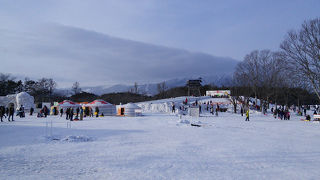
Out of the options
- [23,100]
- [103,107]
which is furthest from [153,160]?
[23,100]

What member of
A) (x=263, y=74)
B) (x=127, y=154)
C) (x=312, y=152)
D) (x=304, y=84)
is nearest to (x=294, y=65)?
(x=304, y=84)

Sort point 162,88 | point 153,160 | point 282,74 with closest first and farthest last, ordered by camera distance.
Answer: point 153,160
point 282,74
point 162,88

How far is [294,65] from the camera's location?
2566 centimetres

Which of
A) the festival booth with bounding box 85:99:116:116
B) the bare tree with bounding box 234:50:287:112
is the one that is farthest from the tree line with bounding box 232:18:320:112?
the festival booth with bounding box 85:99:116:116

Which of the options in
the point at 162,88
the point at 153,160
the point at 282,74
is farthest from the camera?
the point at 162,88

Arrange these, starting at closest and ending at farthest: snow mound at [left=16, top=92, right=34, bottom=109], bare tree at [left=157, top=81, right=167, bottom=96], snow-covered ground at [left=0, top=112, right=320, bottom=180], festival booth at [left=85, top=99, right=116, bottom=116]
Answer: snow-covered ground at [left=0, top=112, right=320, bottom=180]
festival booth at [left=85, top=99, right=116, bottom=116]
snow mound at [left=16, top=92, right=34, bottom=109]
bare tree at [left=157, top=81, right=167, bottom=96]

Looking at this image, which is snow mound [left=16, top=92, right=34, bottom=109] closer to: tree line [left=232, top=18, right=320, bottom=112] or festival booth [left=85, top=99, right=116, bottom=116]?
festival booth [left=85, top=99, right=116, bottom=116]

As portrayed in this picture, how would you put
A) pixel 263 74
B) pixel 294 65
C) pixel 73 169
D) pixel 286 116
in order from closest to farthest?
pixel 73 169, pixel 294 65, pixel 286 116, pixel 263 74

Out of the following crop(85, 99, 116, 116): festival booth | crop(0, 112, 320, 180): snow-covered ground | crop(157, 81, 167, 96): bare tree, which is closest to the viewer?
crop(0, 112, 320, 180): snow-covered ground

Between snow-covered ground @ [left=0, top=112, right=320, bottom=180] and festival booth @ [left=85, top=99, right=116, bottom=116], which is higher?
festival booth @ [left=85, top=99, right=116, bottom=116]

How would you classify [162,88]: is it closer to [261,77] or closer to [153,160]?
[261,77]

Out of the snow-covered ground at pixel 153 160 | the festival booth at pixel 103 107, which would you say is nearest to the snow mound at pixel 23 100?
the festival booth at pixel 103 107

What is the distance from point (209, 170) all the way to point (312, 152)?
4.76 meters

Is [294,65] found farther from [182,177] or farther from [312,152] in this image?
[182,177]
